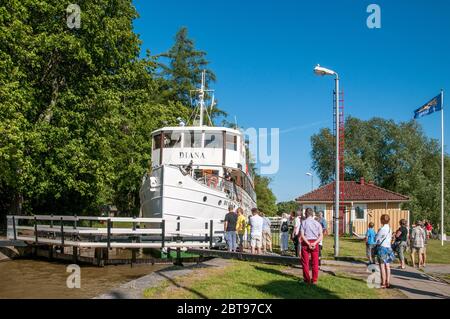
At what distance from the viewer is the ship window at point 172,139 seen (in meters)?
24.4

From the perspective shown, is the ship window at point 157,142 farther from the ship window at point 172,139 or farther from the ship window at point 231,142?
the ship window at point 231,142

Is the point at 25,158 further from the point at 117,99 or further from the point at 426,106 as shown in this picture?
the point at 426,106

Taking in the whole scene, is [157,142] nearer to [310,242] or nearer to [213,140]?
[213,140]

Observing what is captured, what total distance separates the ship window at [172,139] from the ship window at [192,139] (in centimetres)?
36

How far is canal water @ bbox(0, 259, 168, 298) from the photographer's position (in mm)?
13305

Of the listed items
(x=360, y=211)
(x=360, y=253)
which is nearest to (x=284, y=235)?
(x=360, y=253)

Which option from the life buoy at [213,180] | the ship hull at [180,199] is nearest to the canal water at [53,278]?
the ship hull at [180,199]

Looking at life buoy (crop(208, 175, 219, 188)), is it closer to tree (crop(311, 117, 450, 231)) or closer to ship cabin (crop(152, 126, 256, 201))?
ship cabin (crop(152, 126, 256, 201))

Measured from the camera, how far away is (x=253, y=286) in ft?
35.9

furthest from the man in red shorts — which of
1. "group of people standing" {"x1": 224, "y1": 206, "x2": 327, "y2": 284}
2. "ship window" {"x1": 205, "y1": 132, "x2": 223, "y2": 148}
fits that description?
"ship window" {"x1": 205, "y1": 132, "x2": 223, "y2": 148}

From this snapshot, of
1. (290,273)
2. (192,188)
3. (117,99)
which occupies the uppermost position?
(117,99)

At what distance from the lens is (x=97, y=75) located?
2878 centimetres
